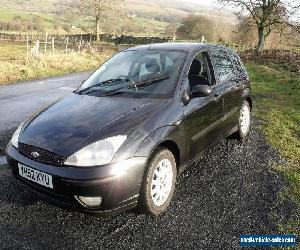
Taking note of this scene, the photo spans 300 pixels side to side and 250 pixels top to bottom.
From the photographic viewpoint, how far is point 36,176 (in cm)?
364

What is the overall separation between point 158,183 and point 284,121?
5262 millimetres

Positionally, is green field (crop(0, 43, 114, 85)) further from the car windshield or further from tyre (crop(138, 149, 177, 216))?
tyre (crop(138, 149, 177, 216))

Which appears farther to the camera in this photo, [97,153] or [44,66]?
[44,66]

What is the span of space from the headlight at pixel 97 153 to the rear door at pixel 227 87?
2207 millimetres

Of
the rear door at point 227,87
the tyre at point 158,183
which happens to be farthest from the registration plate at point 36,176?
the rear door at point 227,87

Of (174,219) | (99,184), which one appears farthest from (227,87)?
(99,184)

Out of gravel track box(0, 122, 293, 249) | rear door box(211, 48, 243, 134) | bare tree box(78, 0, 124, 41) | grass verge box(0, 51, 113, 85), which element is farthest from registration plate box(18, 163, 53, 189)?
bare tree box(78, 0, 124, 41)

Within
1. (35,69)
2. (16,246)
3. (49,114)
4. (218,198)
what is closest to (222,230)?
(218,198)

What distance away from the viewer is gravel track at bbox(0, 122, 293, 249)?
3547 mm

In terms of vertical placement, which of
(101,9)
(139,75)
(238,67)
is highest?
(101,9)

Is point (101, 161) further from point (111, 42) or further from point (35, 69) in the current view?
point (111, 42)

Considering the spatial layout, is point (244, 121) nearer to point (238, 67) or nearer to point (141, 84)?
point (238, 67)

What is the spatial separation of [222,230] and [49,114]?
2319mm

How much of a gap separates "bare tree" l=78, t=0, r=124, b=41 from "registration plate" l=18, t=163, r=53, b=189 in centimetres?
4696
